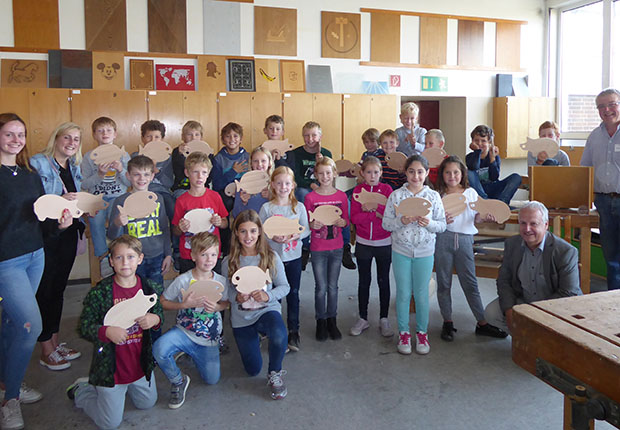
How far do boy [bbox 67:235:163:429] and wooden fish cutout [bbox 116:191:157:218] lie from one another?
1.48ft

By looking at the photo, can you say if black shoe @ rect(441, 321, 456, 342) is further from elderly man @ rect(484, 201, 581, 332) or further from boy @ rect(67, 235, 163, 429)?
boy @ rect(67, 235, 163, 429)

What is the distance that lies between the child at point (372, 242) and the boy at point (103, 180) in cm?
168

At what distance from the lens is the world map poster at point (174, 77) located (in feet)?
20.7

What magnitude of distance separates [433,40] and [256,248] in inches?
223

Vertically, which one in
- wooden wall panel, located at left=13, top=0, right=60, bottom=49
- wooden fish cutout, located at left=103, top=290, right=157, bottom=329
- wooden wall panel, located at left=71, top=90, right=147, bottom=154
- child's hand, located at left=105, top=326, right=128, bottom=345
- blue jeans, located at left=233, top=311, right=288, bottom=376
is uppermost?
wooden wall panel, located at left=13, top=0, right=60, bottom=49

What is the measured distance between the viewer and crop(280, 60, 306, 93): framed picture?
6.75 metres

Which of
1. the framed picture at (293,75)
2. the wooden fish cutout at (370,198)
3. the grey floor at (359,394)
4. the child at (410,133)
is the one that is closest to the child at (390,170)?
the child at (410,133)

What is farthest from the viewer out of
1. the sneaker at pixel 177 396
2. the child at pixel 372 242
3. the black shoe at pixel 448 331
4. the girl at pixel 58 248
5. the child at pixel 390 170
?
the child at pixel 390 170

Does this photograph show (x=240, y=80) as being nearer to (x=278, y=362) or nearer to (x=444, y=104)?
(x=444, y=104)

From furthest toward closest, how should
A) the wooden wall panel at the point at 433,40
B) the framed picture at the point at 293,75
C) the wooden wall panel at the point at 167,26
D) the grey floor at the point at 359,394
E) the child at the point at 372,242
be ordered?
the wooden wall panel at the point at 433,40 < the framed picture at the point at 293,75 < the wooden wall panel at the point at 167,26 < the child at the point at 372,242 < the grey floor at the point at 359,394

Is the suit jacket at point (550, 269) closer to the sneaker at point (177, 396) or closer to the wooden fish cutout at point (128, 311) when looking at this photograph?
the sneaker at point (177, 396)

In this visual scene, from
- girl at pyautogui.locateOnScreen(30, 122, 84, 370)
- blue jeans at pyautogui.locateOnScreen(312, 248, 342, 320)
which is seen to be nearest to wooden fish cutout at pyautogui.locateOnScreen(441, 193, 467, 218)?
blue jeans at pyautogui.locateOnScreen(312, 248, 342, 320)

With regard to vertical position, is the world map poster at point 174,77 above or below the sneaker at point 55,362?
above

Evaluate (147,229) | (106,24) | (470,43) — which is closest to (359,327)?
(147,229)
